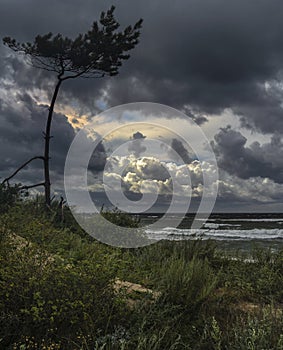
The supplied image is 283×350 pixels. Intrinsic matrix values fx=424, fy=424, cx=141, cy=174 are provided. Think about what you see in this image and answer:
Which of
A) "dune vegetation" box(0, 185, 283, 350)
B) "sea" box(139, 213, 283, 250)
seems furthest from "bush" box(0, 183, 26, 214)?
"dune vegetation" box(0, 185, 283, 350)

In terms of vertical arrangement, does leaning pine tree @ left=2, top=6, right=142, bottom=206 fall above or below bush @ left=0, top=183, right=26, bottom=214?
above

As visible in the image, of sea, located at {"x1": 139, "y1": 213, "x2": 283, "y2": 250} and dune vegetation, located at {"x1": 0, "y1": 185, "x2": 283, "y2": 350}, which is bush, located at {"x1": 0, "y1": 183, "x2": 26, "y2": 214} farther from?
dune vegetation, located at {"x1": 0, "y1": 185, "x2": 283, "y2": 350}

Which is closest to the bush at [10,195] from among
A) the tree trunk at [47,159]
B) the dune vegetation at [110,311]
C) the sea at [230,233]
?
the tree trunk at [47,159]

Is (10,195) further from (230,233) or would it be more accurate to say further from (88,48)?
(230,233)

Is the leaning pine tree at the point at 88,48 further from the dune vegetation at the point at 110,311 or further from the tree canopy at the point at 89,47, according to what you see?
the dune vegetation at the point at 110,311

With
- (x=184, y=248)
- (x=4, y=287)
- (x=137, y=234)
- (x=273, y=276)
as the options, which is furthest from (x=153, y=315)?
(x=137, y=234)

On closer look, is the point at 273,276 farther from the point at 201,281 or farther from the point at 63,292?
the point at 63,292

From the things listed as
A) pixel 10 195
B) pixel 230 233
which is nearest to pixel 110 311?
pixel 10 195

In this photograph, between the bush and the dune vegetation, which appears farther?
the bush

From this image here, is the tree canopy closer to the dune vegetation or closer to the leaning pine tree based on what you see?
the leaning pine tree

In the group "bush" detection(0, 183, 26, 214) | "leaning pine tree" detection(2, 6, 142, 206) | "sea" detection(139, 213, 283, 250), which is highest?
"leaning pine tree" detection(2, 6, 142, 206)

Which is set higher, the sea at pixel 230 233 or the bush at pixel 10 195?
the bush at pixel 10 195

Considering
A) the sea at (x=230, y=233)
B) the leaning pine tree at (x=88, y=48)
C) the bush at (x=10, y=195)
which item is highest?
the leaning pine tree at (x=88, y=48)

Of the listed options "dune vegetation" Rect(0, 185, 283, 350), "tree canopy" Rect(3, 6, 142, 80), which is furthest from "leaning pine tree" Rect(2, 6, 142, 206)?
"dune vegetation" Rect(0, 185, 283, 350)
